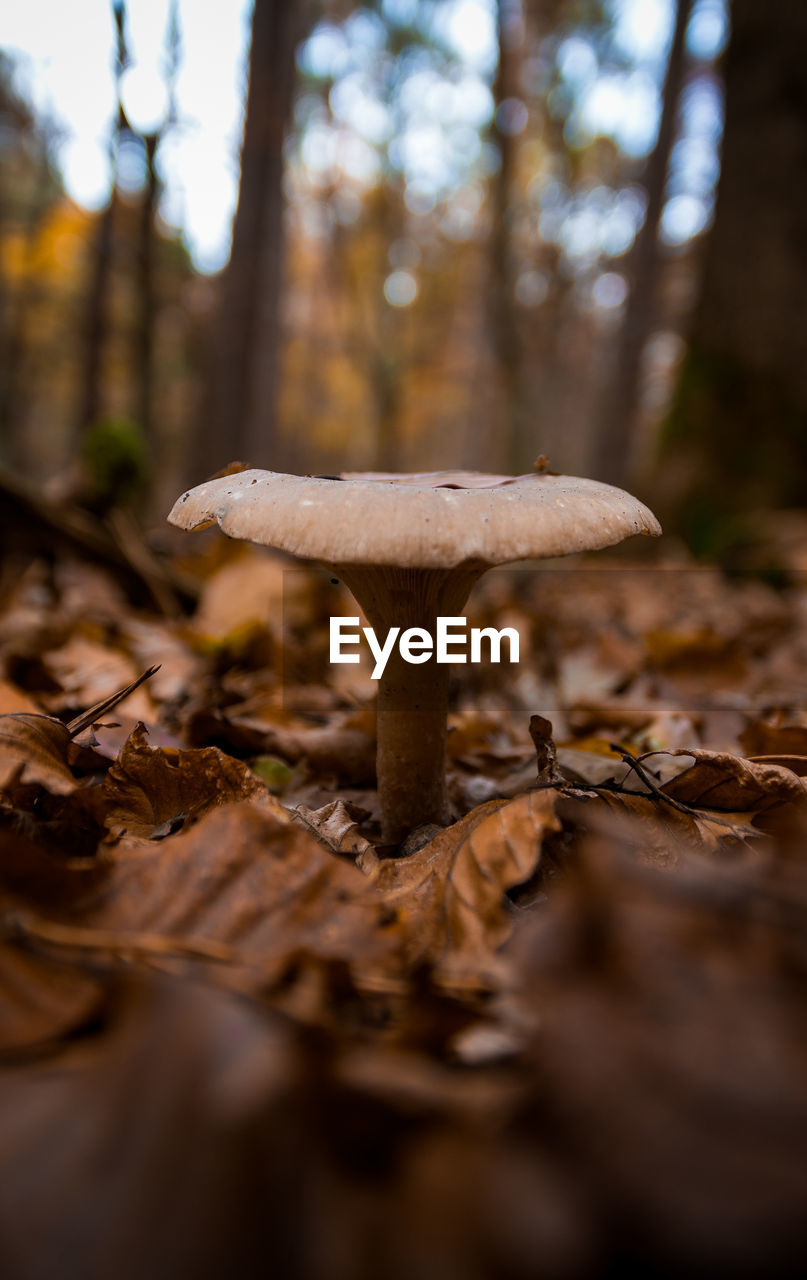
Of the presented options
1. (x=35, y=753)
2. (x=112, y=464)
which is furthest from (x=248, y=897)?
(x=112, y=464)

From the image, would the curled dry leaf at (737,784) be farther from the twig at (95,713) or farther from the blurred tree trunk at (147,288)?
the blurred tree trunk at (147,288)

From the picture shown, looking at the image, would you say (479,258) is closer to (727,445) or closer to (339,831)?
(727,445)

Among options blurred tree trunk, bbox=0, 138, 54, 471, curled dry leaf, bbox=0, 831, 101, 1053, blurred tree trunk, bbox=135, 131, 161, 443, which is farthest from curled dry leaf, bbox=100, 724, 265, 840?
blurred tree trunk, bbox=0, 138, 54, 471

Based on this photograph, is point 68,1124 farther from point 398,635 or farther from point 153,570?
point 153,570

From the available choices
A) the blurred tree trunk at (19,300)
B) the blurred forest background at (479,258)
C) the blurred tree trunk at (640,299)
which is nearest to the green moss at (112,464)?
the blurred forest background at (479,258)

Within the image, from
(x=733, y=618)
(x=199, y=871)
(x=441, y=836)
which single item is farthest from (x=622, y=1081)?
(x=733, y=618)

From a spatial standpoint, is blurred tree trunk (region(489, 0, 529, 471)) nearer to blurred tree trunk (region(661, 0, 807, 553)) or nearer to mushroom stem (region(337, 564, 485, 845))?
blurred tree trunk (region(661, 0, 807, 553))
